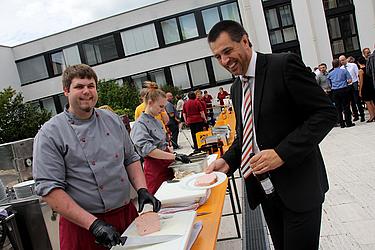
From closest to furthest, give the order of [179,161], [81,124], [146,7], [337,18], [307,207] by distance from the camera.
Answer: [307,207], [81,124], [179,161], [337,18], [146,7]

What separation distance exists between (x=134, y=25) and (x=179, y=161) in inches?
703

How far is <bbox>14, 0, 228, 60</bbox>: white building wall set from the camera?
61.8ft

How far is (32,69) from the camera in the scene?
70.4 feet

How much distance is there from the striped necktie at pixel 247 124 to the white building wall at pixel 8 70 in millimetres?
20872

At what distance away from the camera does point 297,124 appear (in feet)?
5.17

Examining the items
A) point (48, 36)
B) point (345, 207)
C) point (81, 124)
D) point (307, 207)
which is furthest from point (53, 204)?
point (48, 36)

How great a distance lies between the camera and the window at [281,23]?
664 inches

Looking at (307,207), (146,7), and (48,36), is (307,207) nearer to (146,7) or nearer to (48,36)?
(146,7)

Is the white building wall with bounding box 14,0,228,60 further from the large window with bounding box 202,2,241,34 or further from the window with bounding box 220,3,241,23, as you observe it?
the window with bounding box 220,3,241,23

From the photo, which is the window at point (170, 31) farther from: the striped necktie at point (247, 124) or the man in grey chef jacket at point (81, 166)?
the striped necktie at point (247, 124)

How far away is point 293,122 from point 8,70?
21.9 metres

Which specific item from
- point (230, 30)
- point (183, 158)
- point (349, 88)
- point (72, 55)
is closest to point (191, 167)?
point (183, 158)

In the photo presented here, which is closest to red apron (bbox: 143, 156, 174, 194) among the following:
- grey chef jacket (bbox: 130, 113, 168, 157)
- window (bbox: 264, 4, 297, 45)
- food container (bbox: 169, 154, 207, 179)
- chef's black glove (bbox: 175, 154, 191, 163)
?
grey chef jacket (bbox: 130, 113, 168, 157)

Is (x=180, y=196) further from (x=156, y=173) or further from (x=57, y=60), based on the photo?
(x=57, y=60)
